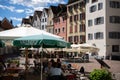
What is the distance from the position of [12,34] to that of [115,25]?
42285 millimetres

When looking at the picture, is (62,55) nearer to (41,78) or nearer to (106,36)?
(106,36)

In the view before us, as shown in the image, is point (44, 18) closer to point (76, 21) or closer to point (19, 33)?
point (76, 21)

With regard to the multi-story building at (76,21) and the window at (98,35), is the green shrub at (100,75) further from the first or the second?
the multi-story building at (76,21)

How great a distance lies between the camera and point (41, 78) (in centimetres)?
1293

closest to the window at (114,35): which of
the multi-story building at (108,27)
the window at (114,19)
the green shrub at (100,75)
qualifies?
the multi-story building at (108,27)

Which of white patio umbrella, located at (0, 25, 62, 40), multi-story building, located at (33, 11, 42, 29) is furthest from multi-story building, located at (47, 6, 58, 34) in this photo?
white patio umbrella, located at (0, 25, 62, 40)

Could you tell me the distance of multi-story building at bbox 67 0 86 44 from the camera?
6788 centimetres

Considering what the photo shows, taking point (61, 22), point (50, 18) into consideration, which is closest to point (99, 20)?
point (61, 22)

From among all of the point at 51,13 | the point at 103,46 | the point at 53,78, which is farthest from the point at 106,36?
the point at 53,78

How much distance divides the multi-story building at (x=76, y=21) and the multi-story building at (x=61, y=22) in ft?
8.46

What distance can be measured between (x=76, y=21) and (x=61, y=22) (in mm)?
11084

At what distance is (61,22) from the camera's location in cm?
8144

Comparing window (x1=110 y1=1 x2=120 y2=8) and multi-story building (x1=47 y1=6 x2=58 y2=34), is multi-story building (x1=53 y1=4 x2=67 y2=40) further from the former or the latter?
window (x1=110 y1=1 x2=120 y2=8)

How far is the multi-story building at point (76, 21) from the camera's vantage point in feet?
223
